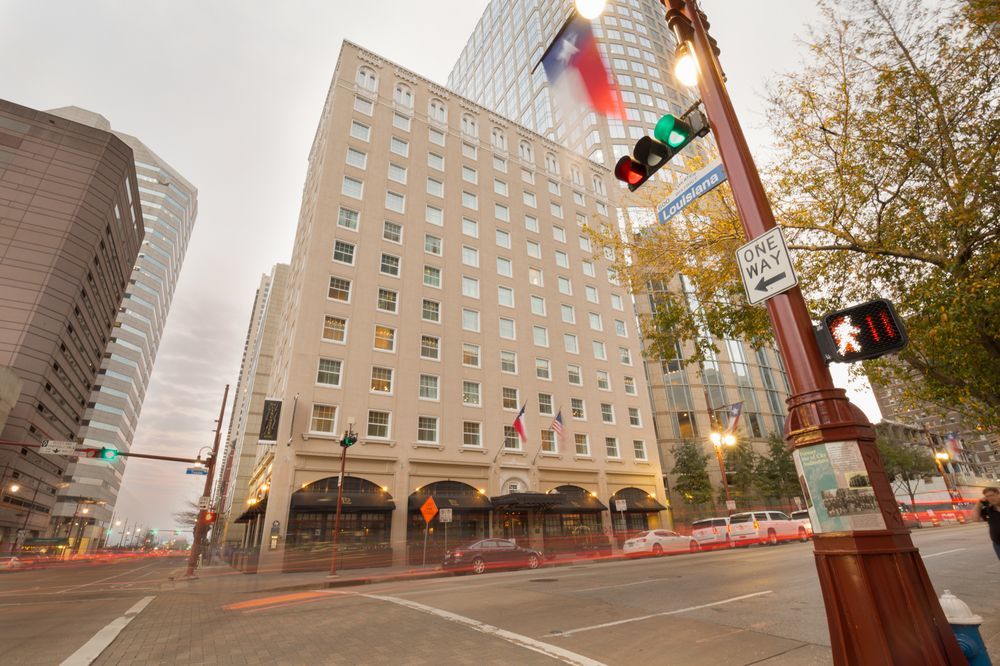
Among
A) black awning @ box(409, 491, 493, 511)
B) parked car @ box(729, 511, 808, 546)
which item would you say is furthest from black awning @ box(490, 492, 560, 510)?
parked car @ box(729, 511, 808, 546)

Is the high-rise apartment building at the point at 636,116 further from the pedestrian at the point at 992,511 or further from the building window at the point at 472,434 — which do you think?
the building window at the point at 472,434

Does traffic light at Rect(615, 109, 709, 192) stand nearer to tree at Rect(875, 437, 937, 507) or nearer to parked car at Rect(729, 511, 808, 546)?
parked car at Rect(729, 511, 808, 546)

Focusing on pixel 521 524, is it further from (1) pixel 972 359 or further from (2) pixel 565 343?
(1) pixel 972 359

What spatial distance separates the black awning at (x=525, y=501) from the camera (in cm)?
2766

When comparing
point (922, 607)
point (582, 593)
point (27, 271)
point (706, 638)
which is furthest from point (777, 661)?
point (27, 271)

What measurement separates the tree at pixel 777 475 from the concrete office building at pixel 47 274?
7344cm

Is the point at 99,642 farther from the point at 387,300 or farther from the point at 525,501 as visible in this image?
the point at 387,300

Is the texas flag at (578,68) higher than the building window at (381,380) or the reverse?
the reverse

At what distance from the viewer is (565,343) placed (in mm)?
37906

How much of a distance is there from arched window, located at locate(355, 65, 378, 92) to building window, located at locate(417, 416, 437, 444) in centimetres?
2704

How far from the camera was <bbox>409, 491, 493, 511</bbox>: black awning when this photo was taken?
2652 centimetres

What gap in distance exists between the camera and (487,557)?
20125mm

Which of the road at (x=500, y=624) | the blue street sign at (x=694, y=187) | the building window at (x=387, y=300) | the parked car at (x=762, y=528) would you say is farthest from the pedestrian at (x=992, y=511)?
the building window at (x=387, y=300)

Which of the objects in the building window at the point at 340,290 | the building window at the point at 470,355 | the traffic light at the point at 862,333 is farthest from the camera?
the building window at the point at 470,355
